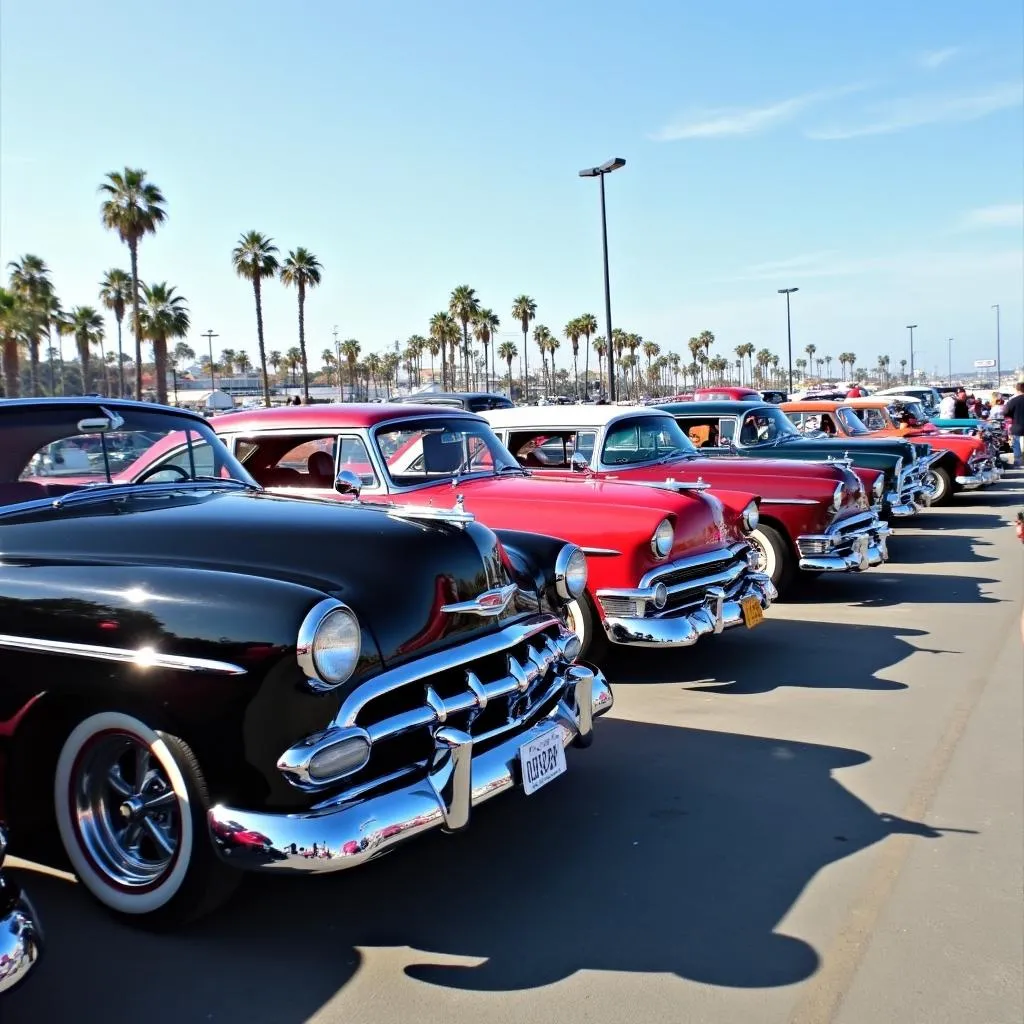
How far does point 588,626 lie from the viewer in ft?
19.0

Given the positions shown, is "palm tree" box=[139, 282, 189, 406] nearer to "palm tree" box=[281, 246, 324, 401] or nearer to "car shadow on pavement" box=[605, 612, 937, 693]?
"palm tree" box=[281, 246, 324, 401]

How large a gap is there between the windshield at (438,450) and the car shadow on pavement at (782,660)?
5.32 feet

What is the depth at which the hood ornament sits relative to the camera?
3465 millimetres

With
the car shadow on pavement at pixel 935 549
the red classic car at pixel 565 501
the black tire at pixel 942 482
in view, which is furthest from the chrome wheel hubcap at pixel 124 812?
the black tire at pixel 942 482

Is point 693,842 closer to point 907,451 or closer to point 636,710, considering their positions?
point 636,710

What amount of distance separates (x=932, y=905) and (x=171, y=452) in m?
3.63

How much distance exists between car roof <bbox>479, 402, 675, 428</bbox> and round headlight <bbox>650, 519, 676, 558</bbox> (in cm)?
235

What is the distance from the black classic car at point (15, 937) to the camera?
7.11 ft

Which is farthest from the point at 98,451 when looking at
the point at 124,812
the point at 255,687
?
the point at 255,687

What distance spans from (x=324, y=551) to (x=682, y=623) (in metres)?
2.83

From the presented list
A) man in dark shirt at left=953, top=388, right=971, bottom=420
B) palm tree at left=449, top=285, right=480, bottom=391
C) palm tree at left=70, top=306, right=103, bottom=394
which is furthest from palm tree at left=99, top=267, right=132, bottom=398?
man in dark shirt at left=953, top=388, right=971, bottom=420

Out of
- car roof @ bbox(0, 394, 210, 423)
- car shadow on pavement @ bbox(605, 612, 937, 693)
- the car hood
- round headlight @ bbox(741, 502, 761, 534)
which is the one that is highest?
car roof @ bbox(0, 394, 210, 423)

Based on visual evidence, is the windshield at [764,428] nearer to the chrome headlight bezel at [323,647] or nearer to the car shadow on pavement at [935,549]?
the car shadow on pavement at [935,549]

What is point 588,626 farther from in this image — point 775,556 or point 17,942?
point 17,942
